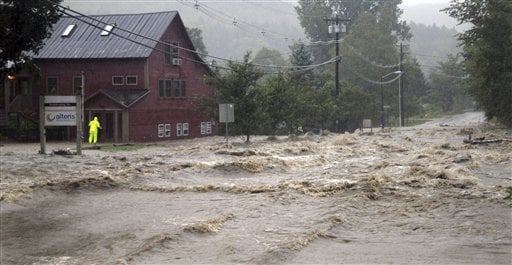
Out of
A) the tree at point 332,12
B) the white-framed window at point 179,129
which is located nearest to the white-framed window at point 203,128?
the white-framed window at point 179,129

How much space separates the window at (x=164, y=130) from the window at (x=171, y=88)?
235cm

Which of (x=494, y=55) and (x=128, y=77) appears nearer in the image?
(x=494, y=55)

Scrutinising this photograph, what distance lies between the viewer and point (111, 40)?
49.8 meters

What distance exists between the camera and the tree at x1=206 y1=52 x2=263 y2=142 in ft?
139

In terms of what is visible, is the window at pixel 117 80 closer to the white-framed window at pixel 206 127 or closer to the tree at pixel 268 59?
the white-framed window at pixel 206 127

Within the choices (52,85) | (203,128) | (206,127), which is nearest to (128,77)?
(52,85)

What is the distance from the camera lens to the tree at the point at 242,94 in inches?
1670

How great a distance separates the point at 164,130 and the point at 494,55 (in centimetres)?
2419

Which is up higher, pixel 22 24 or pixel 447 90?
pixel 447 90

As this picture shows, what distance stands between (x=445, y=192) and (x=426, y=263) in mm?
7470

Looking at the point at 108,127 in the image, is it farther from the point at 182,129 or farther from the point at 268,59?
the point at 268,59

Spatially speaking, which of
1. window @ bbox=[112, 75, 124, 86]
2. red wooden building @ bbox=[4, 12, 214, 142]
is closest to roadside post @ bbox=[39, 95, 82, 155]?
red wooden building @ bbox=[4, 12, 214, 142]

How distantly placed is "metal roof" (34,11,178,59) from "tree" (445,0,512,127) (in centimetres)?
2295

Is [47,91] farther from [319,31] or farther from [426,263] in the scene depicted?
[319,31]
